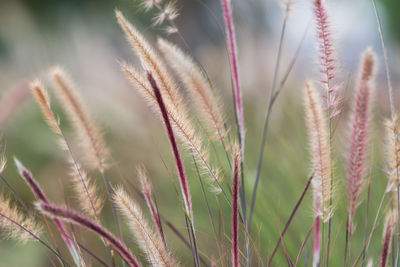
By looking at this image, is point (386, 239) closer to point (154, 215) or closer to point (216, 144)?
point (154, 215)

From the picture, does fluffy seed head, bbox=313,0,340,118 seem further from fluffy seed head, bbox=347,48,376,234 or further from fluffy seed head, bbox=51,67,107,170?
fluffy seed head, bbox=51,67,107,170

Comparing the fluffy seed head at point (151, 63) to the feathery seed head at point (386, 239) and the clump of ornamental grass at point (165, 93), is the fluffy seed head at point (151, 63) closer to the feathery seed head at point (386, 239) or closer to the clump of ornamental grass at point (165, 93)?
the clump of ornamental grass at point (165, 93)

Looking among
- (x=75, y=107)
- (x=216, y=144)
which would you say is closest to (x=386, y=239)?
(x=75, y=107)

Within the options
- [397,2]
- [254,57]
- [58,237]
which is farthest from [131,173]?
[397,2]

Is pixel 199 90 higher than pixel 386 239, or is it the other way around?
pixel 199 90

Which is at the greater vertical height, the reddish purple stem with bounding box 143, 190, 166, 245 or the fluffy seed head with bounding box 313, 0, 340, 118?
the fluffy seed head with bounding box 313, 0, 340, 118

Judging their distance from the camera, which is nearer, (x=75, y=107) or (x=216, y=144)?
(x=75, y=107)

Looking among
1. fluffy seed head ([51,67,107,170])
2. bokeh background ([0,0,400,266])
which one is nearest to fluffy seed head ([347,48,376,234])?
bokeh background ([0,0,400,266])

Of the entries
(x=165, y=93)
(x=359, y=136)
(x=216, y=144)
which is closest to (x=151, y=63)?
(x=165, y=93)

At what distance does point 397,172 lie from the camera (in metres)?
0.24

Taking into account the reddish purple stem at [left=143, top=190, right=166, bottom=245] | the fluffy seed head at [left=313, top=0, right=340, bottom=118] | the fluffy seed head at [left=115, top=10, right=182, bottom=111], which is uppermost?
the fluffy seed head at [left=115, top=10, right=182, bottom=111]

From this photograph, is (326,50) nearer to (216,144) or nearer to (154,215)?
(154,215)

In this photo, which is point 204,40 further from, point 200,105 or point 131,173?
point 200,105

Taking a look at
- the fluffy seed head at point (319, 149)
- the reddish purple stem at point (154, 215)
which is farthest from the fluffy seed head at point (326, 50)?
the reddish purple stem at point (154, 215)
